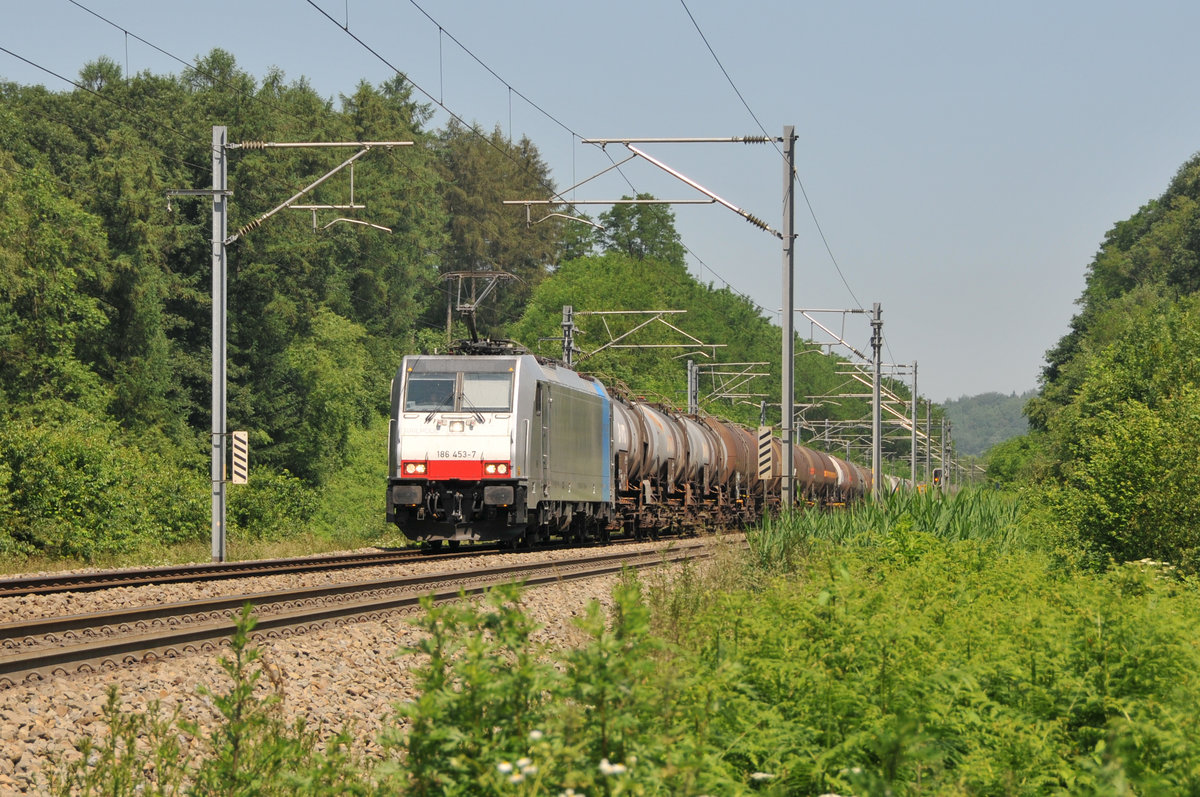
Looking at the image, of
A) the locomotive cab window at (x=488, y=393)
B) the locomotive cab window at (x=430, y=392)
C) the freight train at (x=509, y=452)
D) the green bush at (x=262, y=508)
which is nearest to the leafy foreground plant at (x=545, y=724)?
the freight train at (x=509, y=452)

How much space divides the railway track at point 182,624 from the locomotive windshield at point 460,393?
6724 mm

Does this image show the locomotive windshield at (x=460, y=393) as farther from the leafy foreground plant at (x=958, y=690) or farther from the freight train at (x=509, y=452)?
the leafy foreground plant at (x=958, y=690)

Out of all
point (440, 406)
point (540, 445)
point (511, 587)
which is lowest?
point (511, 587)

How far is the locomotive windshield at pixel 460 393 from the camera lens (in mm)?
23875

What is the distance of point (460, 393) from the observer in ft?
78.9

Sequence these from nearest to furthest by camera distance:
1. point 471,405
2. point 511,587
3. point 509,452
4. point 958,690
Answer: point 511,587 < point 958,690 < point 509,452 < point 471,405

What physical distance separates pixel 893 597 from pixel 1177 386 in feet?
57.3

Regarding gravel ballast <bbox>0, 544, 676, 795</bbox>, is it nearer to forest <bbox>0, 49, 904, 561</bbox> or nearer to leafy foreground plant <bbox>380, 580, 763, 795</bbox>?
leafy foreground plant <bbox>380, 580, 763, 795</bbox>

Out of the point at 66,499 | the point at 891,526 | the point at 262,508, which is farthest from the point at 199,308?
the point at 891,526

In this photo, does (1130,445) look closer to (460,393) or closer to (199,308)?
(460,393)

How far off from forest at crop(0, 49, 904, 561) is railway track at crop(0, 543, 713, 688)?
914 centimetres

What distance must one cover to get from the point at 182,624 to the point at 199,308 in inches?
1810

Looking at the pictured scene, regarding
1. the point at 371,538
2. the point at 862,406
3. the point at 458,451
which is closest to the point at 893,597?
the point at 458,451

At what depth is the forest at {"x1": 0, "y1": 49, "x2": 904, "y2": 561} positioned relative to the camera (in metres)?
33.9
